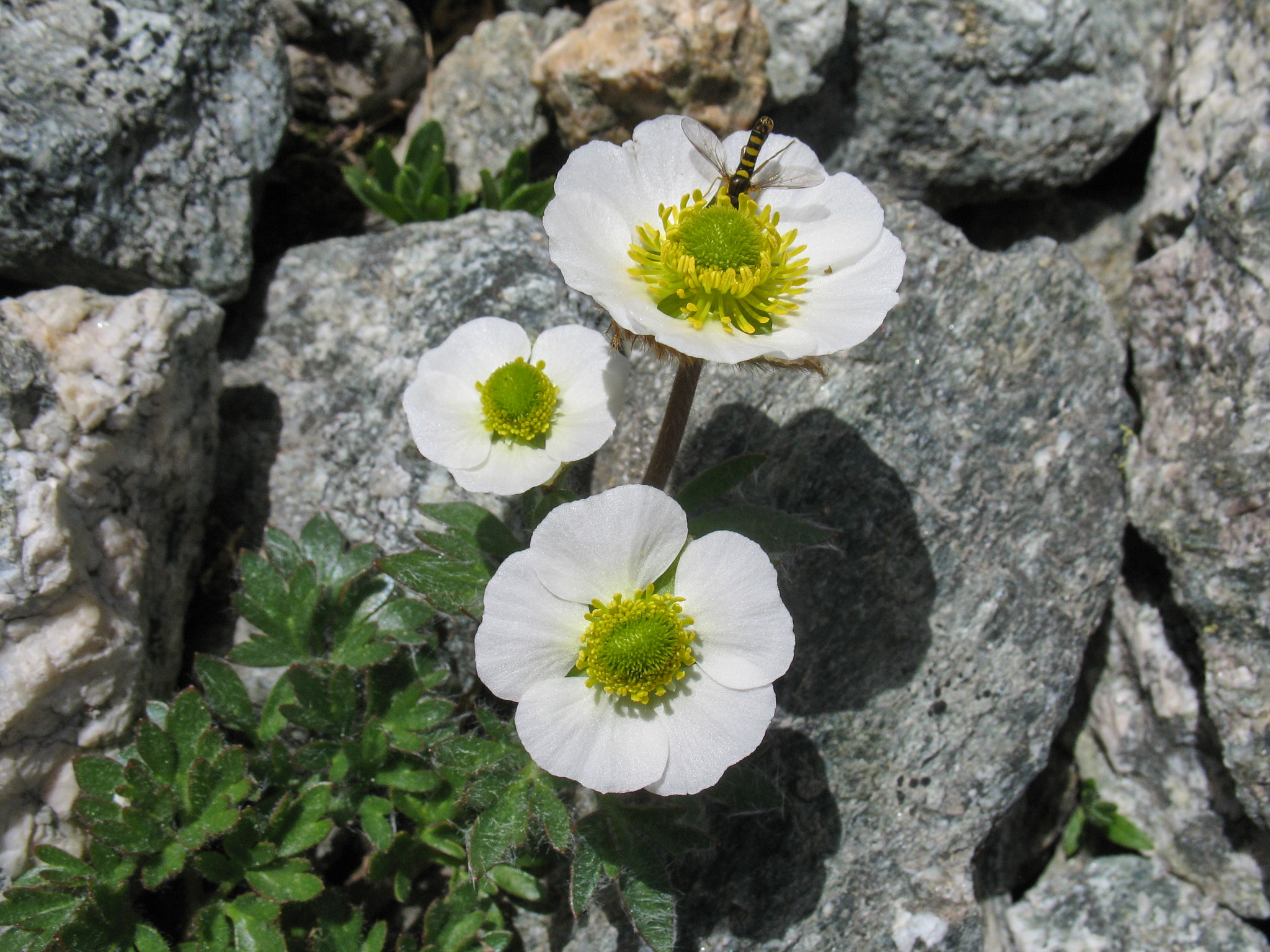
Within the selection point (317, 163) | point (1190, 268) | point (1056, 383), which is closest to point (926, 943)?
point (1056, 383)

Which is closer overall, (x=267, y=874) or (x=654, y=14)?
(x=267, y=874)

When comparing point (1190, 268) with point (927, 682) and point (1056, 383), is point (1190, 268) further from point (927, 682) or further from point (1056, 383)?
point (927, 682)

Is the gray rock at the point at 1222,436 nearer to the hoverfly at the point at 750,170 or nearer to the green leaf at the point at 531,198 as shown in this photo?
the hoverfly at the point at 750,170

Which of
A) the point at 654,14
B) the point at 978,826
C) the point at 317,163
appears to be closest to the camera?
the point at 978,826

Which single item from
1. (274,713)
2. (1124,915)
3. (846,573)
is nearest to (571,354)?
(846,573)

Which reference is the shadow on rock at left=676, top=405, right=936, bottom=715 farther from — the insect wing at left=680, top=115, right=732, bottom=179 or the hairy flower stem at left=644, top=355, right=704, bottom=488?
the insect wing at left=680, top=115, right=732, bottom=179

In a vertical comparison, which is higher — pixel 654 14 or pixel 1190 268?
pixel 654 14

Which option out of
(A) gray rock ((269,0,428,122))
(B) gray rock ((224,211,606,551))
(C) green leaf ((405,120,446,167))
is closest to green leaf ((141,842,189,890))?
(B) gray rock ((224,211,606,551))
